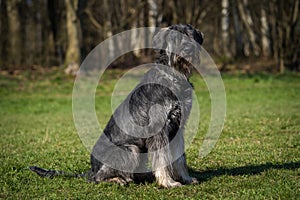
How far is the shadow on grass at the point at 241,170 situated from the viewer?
7.41 metres

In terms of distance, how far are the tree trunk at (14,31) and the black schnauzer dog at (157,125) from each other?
2607 cm

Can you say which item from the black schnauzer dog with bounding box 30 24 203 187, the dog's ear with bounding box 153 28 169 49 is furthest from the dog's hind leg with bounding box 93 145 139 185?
the dog's ear with bounding box 153 28 169 49

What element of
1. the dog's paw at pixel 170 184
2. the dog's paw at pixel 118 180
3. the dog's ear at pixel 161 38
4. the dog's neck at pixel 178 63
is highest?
the dog's ear at pixel 161 38

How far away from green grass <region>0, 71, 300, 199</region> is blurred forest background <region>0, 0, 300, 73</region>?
5.79m

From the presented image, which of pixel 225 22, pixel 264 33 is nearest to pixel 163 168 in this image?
pixel 225 22

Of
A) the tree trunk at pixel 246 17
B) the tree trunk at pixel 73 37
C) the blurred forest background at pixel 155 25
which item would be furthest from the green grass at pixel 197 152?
the tree trunk at pixel 246 17

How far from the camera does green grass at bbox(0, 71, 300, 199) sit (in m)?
6.52

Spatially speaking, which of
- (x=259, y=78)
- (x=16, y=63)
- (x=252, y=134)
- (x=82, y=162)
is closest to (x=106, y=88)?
(x=259, y=78)

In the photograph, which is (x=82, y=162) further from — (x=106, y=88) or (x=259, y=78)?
(x=259, y=78)

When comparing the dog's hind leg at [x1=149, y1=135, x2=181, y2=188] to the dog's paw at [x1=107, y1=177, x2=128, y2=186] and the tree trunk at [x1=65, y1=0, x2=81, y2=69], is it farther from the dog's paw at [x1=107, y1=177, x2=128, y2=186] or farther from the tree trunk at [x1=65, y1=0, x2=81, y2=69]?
the tree trunk at [x1=65, y1=0, x2=81, y2=69]

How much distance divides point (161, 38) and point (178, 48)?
291mm

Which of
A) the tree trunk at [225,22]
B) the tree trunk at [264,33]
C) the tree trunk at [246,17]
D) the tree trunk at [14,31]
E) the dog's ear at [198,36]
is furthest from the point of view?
the tree trunk at [246,17]

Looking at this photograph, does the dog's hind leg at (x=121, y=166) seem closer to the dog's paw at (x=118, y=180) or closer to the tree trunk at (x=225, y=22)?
the dog's paw at (x=118, y=180)

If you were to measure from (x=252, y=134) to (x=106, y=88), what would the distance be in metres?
13.3
